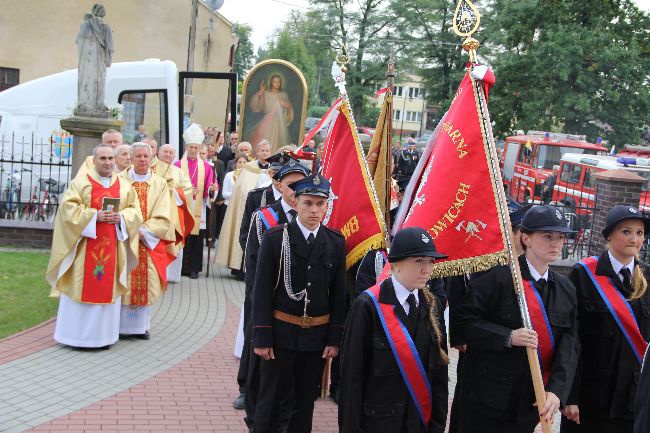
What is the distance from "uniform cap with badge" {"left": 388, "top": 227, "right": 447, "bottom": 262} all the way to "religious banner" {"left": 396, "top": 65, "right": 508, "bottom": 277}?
2.71 ft

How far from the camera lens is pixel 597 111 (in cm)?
2778

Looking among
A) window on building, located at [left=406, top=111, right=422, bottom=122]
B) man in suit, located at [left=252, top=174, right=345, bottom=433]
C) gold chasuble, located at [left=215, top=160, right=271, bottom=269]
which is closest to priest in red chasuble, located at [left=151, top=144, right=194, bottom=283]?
gold chasuble, located at [left=215, top=160, right=271, bottom=269]

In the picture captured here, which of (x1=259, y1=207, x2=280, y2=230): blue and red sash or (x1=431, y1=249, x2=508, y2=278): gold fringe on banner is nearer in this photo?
(x1=431, y1=249, x2=508, y2=278): gold fringe on banner

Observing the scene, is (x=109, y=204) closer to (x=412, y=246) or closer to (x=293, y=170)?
(x=293, y=170)

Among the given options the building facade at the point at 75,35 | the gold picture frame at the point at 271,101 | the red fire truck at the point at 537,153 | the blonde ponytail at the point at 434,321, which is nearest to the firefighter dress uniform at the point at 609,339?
the blonde ponytail at the point at 434,321

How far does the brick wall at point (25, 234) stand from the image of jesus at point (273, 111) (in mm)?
5451

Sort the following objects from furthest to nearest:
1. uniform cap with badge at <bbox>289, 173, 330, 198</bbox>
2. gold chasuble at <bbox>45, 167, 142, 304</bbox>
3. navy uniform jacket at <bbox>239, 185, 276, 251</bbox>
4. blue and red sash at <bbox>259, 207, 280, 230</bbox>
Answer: gold chasuble at <bbox>45, 167, 142, 304</bbox>
navy uniform jacket at <bbox>239, 185, 276, 251</bbox>
blue and red sash at <bbox>259, 207, 280, 230</bbox>
uniform cap with badge at <bbox>289, 173, 330, 198</bbox>

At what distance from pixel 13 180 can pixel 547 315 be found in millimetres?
11020

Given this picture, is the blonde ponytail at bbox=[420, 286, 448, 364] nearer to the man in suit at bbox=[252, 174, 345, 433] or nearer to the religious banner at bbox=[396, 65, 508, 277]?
the religious banner at bbox=[396, 65, 508, 277]

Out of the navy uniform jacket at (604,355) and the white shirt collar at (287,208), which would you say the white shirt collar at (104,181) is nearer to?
the white shirt collar at (287,208)

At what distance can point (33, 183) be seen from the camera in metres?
13.9

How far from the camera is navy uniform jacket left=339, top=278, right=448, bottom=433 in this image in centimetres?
430

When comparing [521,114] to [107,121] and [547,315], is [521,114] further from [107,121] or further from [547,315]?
[547,315]

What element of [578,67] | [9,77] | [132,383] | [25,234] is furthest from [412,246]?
[9,77]
